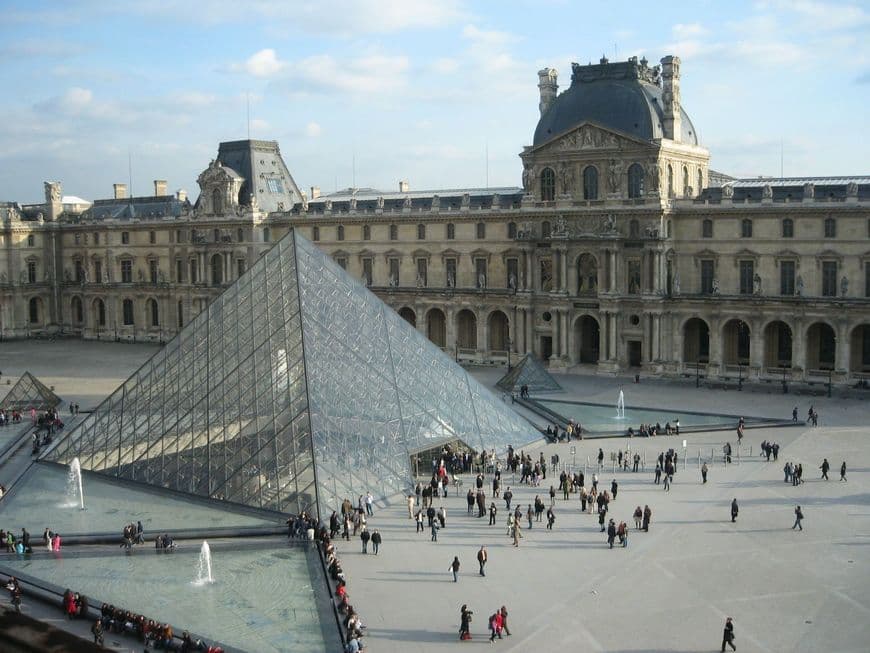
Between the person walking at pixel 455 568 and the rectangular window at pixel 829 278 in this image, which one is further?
the rectangular window at pixel 829 278

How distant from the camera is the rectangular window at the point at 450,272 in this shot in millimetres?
57781

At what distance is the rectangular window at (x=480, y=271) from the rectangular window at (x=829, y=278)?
17.3 meters

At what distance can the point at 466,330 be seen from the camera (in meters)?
58.5

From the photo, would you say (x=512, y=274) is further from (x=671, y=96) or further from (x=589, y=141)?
(x=671, y=96)

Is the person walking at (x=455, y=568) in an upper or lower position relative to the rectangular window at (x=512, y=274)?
lower

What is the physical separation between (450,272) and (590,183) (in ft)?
32.8

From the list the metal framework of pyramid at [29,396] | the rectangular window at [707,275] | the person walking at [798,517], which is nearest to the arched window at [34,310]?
the metal framework of pyramid at [29,396]

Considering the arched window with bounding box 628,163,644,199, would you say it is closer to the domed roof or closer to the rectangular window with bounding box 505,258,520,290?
the domed roof

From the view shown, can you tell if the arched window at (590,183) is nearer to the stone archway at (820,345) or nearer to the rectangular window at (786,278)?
the rectangular window at (786,278)

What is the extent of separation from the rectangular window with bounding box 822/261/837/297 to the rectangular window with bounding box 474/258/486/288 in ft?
56.7

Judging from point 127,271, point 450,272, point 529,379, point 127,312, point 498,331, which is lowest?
point 529,379

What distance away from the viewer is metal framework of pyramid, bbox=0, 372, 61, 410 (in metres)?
43.9

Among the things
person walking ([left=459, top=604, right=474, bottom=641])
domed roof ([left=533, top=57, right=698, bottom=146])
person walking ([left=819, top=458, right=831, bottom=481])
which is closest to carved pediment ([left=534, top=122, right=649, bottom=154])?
domed roof ([left=533, top=57, right=698, bottom=146])

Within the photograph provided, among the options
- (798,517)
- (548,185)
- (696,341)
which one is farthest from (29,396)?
(798,517)
